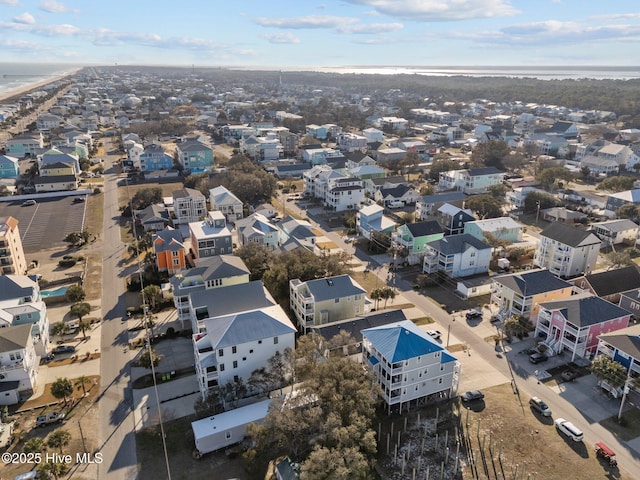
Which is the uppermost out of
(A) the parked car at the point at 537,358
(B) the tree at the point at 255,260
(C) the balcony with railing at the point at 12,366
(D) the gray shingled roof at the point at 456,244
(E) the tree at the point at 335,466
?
(D) the gray shingled roof at the point at 456,244

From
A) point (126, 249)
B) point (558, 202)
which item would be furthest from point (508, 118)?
point (126, 249)

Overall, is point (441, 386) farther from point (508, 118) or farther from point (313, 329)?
point (508, 118)

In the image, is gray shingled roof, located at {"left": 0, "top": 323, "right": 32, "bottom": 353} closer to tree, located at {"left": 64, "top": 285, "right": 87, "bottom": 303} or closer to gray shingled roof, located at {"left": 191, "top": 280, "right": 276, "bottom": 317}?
tree, located at {"left": 64, "top": 285, "right": 87, "bottom": 303}

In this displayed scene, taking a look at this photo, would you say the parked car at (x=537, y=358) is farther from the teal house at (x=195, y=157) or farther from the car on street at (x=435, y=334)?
the teal house at (x=195, y=157)

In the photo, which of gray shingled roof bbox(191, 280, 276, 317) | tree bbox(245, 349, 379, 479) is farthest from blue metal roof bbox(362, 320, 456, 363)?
gray shingled roof bbox(191, 280, 276, 317)

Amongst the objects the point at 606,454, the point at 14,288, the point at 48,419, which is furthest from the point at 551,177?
the point at 48,419

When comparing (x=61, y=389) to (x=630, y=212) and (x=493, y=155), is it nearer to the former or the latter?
(x=630, y=212)

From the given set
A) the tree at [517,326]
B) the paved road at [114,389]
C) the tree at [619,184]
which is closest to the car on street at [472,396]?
the tree at [517,326]
